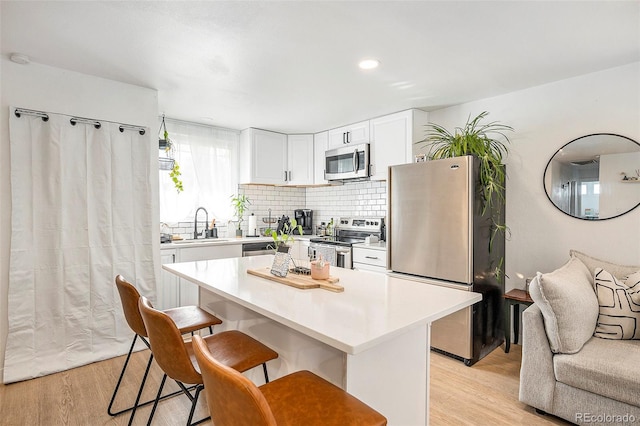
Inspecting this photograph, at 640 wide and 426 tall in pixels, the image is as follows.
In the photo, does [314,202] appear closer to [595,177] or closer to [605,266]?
[595,177]

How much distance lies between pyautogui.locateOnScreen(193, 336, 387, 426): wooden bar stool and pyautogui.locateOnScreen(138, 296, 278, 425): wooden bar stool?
0.22m

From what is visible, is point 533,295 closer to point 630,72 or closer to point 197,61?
point 630,72

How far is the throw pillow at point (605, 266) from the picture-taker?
246 cm

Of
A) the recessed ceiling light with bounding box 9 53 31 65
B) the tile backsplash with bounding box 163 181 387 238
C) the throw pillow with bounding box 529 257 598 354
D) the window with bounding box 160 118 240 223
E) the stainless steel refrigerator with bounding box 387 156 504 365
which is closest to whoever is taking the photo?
the throw pillow with bounding box 529 257 598 354

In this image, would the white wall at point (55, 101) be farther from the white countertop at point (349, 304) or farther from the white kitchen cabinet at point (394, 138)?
the white kitchen cabinet at point (394, 138)

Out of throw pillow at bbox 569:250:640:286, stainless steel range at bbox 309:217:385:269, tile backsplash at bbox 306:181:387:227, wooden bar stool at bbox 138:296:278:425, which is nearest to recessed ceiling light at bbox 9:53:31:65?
wooden bar stool at bbox 138:296:278:425

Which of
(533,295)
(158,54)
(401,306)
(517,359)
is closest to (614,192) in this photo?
(533,295)

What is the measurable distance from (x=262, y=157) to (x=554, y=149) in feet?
10.6

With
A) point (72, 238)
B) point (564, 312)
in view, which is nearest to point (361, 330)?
point (564, 312)

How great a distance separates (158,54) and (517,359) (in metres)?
3.67

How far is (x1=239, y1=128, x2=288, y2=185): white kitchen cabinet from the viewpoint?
453 cm

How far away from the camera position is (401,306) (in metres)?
1.44

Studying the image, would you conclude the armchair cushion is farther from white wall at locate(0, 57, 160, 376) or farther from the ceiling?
white wall at locate(0, 57, 160, 376)

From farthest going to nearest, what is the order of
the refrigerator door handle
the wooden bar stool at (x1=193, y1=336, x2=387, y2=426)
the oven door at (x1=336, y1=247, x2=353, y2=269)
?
the refrigerator door handle, the oven door at (x1=336, y1=247, x2=353, y2=269), the wooden bar stool at (x1=193, y1=336, x2=387, y2=426)
